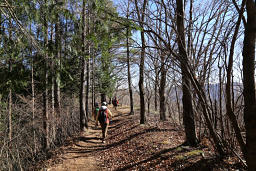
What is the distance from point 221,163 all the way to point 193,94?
154 centimetres

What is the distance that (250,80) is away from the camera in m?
2.21

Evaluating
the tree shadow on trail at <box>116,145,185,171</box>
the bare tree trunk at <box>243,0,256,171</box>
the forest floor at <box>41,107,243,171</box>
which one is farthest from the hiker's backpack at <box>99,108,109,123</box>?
the bare tree trunk at <box>243,0,256,171</box>

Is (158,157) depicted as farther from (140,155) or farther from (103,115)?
(103,115)

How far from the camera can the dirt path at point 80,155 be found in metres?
5.13

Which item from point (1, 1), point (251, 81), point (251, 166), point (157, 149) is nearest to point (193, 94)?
point (251, 81)

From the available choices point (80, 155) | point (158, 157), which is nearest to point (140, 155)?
point (158, 157)

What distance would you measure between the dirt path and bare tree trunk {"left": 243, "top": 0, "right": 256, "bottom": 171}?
14.3 ft

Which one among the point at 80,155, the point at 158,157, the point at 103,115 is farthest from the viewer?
the point at 103,115

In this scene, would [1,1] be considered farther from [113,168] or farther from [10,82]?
[113,168]

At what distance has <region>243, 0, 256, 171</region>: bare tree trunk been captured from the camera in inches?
86.0

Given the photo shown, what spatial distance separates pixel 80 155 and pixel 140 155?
2.46 m

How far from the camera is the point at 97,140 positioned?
308 inches

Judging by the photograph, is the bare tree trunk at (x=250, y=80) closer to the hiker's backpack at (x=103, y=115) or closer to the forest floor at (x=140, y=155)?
the forest floor at (x=140, y=155)

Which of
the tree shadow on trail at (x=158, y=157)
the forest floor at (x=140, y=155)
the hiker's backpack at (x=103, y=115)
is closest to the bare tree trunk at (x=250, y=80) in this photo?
the forest floor at (x=140, y=155)
